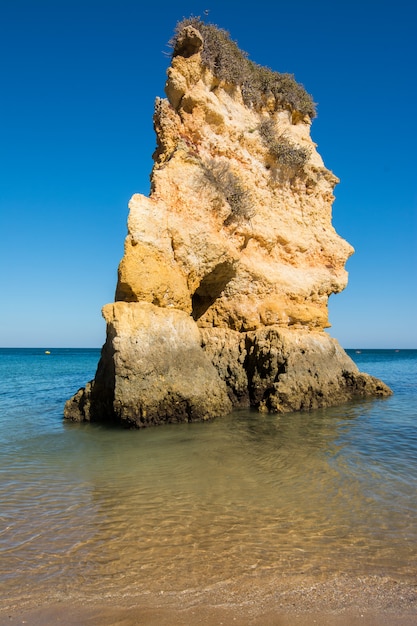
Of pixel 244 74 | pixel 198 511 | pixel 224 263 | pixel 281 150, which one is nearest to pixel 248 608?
pixel 198 511

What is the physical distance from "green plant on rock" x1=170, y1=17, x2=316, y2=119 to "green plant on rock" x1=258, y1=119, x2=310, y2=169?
1049 mm

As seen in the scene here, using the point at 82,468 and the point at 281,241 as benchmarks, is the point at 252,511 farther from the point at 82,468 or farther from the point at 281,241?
the point at 281,241

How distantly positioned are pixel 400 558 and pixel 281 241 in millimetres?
10409

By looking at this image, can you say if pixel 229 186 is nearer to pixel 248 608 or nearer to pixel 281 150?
pixel 281 150

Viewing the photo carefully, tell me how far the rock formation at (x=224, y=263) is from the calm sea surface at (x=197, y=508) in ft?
4.98

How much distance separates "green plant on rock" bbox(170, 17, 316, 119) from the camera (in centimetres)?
1247

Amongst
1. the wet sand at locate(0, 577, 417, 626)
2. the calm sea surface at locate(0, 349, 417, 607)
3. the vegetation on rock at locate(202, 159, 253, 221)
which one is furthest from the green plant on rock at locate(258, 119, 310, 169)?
the wet sand at locate(0, 577, 417, 626)

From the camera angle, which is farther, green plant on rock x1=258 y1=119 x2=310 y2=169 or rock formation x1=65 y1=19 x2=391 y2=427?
green plant on rock x1=258 y1=119 x2=310 y2=169

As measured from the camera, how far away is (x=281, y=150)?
44.2ft

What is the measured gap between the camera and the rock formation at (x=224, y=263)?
9672 millimetres

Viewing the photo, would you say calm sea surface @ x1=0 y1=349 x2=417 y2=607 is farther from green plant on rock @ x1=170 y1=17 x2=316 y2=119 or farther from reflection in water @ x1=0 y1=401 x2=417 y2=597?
green plant on rock @ x1=170 y1=17 x2=316 y2=119

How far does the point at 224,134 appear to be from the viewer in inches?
500

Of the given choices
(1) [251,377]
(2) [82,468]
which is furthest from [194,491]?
(1) [251,377]

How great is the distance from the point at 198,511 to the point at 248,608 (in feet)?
5.85
